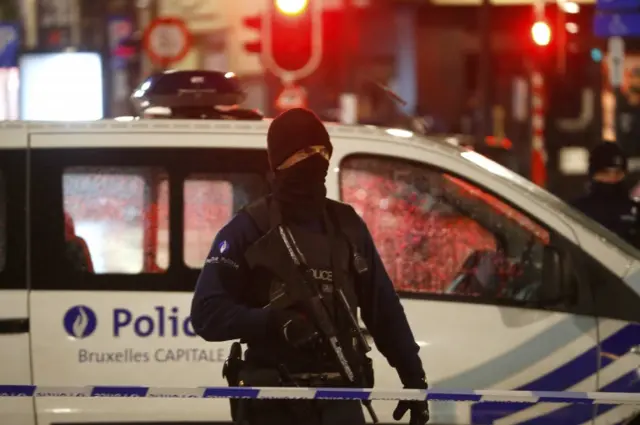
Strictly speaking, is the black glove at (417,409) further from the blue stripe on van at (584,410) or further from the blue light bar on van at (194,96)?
the blue light bar on van at (194,96)

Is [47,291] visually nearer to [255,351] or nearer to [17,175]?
[17,175]

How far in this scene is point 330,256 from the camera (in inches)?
154

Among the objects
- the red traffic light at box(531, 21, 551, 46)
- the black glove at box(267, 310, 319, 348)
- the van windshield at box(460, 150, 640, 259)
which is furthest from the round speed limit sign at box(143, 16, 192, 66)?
the black glove at box(267, 310, 319, 348)

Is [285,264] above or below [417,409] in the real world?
above

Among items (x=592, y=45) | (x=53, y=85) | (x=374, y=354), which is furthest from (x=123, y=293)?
(x=592, y=45)

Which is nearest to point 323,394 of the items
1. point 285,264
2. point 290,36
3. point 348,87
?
point 285,264

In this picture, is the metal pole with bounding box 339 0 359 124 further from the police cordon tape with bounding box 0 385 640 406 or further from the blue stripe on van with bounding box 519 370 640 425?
the police cordon tape with bounding box 0 385 640 406

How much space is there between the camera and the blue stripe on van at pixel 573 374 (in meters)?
5.24

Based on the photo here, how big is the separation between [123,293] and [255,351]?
1.55 meters

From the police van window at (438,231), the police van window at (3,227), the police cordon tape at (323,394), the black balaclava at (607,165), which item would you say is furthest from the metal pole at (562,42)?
the police cordon tape at (323,394)

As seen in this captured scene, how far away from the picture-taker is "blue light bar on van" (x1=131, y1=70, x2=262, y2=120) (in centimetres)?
573

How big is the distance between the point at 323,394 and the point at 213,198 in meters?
1.69

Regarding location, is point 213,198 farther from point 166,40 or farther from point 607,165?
point 166,40

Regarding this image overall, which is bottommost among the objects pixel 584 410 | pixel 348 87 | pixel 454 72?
pixel 454 72
